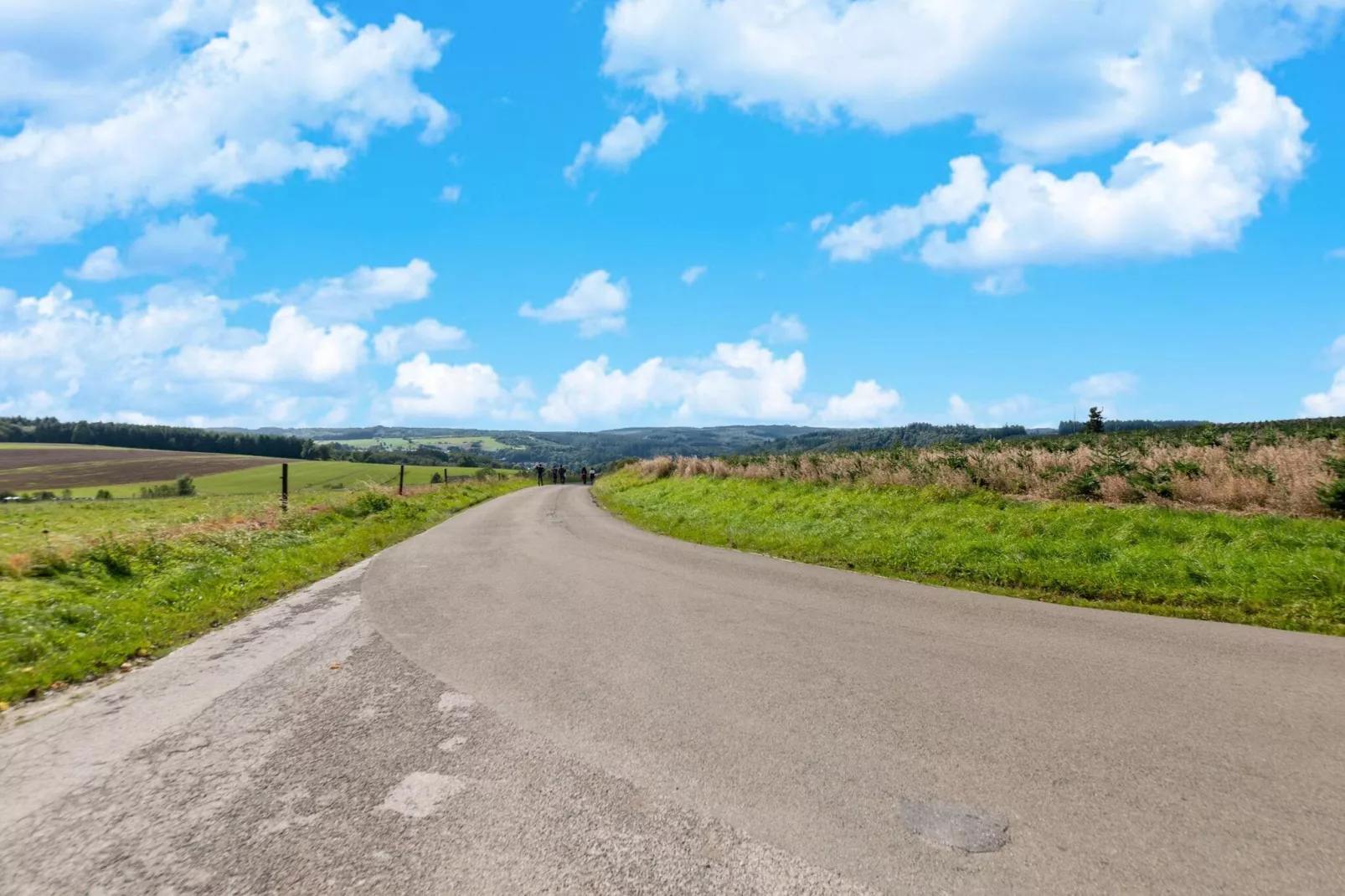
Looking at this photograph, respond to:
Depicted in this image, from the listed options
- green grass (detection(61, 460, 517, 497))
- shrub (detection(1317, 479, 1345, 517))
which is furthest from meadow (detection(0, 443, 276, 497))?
shrub (detection(1317, 479, 1345, 517))

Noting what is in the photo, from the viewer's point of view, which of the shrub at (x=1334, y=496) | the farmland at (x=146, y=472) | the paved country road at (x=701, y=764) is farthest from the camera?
the farmland at (x=146, y=472)

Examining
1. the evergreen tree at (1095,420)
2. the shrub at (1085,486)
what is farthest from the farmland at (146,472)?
the evergreen tree at (1095,420)

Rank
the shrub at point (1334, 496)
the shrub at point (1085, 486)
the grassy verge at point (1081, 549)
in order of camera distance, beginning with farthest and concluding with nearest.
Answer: the shrub at point (1085, 486) < the shrub at point (1334, 496) < the grassy verge at point (1081, 549)

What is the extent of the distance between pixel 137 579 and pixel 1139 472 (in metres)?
19.0

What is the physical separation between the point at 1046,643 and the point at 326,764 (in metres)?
6.31

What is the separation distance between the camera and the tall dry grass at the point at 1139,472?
1296cm

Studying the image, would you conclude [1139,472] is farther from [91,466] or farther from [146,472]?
[91,466]

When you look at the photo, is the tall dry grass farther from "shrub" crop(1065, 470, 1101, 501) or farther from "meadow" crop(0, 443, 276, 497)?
"meadow" crop(0, 443, 276, 497)

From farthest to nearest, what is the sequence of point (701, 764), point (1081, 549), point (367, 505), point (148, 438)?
1. point (148, 438)
2. point (367, 505)
3. point (1081, 549)
4. point (701, 764)

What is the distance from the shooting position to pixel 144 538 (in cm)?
1242

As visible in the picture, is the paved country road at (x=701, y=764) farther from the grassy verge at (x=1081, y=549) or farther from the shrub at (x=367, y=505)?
the shrub at (x=367, y=505)

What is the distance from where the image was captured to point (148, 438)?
96.2 m

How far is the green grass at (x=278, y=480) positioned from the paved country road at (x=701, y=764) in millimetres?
39506

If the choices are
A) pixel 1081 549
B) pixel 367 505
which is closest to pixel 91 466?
pixel 367 505
